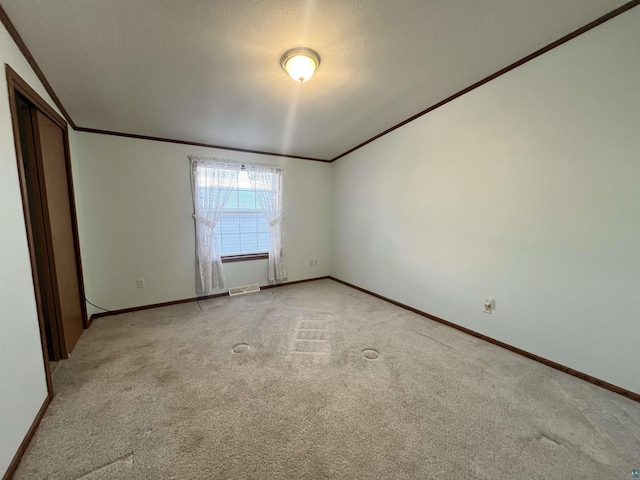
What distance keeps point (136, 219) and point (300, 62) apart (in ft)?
8.97

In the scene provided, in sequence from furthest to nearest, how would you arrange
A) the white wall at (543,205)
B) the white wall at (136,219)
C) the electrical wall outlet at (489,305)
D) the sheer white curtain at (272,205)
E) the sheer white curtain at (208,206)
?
the sheer white curtain at (272,205)
the sheer white curtain at (208,206)
the white wall at (136,219)
the electrical wall outlet at (489,305)
the white wall at (543,205)

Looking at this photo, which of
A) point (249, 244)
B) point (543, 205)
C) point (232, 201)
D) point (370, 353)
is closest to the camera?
point (543, 205)

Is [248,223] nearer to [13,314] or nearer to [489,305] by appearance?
[13,314]

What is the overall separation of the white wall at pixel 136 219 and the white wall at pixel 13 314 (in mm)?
1487

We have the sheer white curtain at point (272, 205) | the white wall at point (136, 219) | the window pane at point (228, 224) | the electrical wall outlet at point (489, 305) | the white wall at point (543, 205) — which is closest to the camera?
the white wall at point (543, 205)

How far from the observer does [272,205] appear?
3.90m

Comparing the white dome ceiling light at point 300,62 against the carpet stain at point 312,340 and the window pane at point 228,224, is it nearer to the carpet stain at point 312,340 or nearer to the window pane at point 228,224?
the carpet stain at point 312,340

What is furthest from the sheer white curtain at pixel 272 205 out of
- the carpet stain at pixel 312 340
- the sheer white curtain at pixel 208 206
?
the carpet stain at pixel 312 340

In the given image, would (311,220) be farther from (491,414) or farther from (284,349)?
(491,414)

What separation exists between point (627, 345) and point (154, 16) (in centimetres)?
357

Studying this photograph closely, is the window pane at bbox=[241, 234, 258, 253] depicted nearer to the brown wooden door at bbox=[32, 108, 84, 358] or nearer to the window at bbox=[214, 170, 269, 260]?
the window at bbox=[214, 170, 269, 260]

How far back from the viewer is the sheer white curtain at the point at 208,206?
333cm

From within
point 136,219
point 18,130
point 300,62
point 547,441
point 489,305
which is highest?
point 300,62

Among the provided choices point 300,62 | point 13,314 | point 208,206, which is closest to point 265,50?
point 300,62
